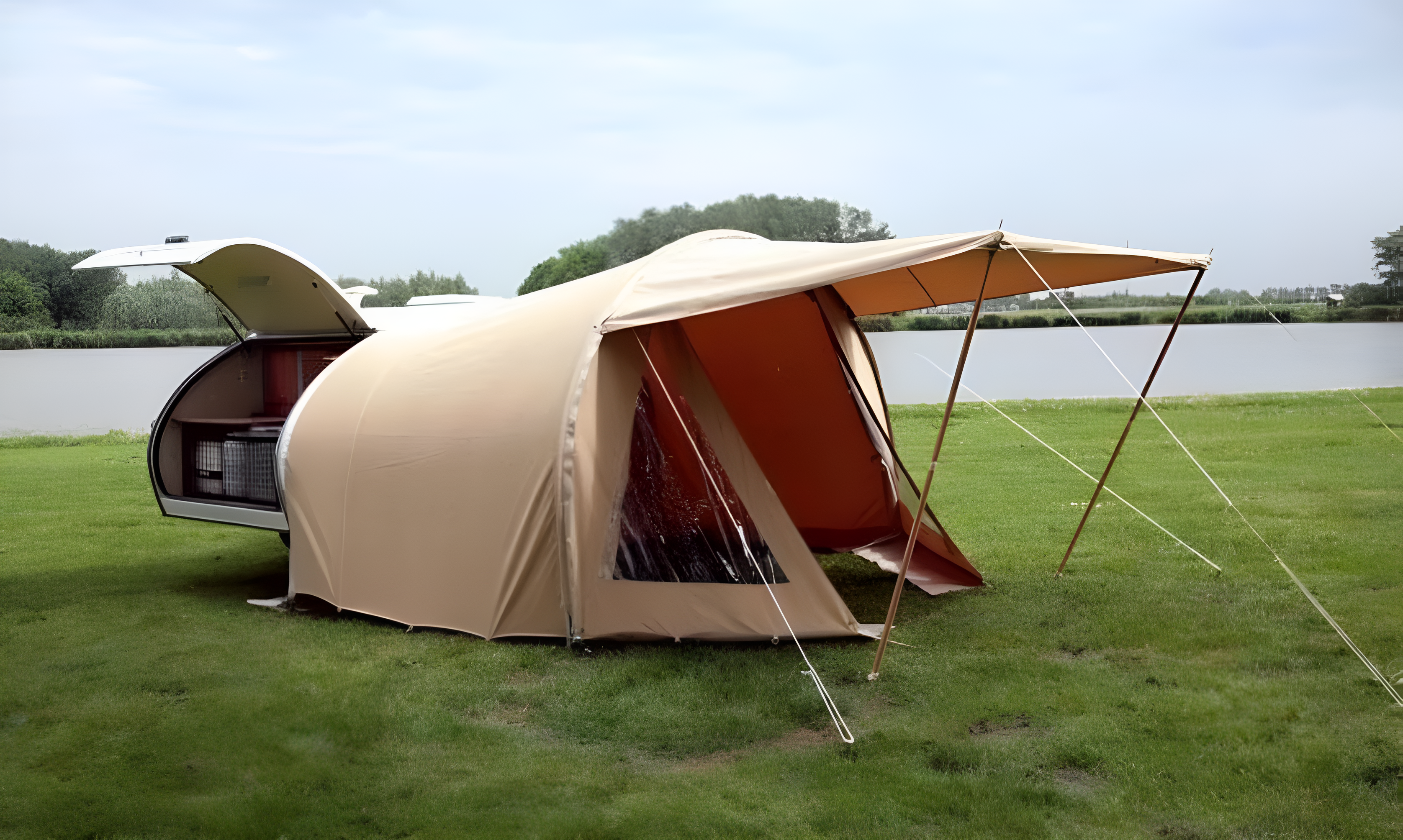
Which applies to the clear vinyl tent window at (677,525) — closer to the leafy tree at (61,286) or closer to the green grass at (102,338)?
the green grass at (102,338)

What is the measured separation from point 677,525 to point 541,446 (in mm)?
869

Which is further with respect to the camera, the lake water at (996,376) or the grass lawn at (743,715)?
the lake water at (996,376)

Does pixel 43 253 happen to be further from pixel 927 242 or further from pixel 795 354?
pixel 927 242

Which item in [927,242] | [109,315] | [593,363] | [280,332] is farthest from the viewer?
[109,315]

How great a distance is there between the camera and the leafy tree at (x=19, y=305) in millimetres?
31281

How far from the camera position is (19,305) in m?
33.0

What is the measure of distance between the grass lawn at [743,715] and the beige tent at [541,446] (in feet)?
0.96

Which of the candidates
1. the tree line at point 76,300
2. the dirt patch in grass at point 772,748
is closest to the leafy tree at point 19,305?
the tree line at point 76,300

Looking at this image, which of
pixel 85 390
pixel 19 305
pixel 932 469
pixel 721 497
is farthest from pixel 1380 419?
pixel 19 305

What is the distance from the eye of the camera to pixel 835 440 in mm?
7789

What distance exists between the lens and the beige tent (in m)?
5.43

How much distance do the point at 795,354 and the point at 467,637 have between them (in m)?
3.38

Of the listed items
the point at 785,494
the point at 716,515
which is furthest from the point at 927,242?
the point at 785,494

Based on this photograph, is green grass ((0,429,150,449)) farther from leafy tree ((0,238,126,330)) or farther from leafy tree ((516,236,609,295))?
leafy tree ((516,236,609,295))
